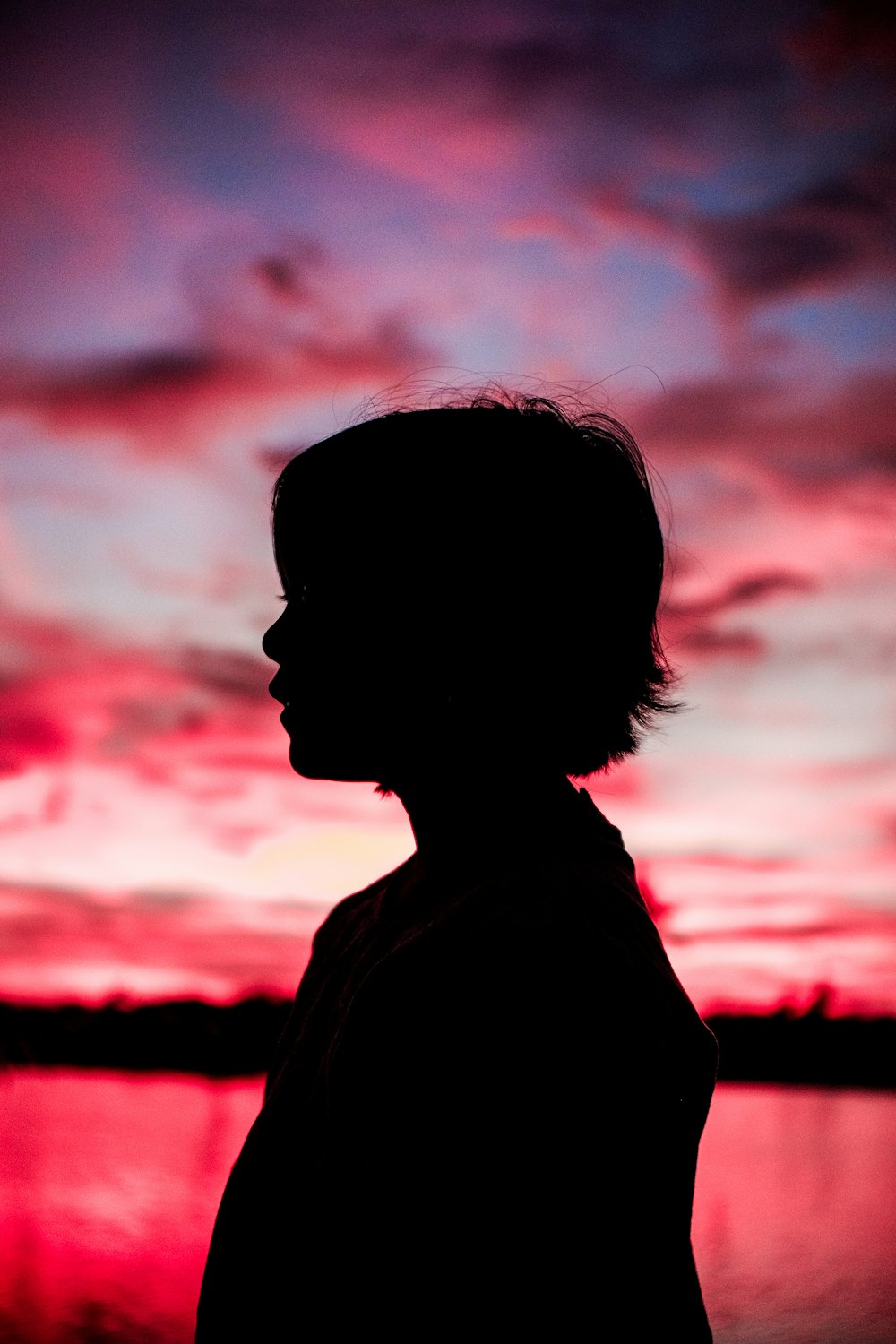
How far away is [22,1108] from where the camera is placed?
2552 inches

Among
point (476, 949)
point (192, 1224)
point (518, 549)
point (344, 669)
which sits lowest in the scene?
point (192, 1224)

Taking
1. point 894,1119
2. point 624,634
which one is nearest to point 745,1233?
point 624,634

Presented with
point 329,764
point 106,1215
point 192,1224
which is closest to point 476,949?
point 329,764

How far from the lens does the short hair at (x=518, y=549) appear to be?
1600 mm

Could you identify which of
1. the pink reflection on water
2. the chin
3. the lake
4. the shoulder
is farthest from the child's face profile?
the lake

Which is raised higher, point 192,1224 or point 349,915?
point 349,915

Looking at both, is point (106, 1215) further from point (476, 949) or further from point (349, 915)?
point (476, 949)

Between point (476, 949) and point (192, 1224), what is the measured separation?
107 feet

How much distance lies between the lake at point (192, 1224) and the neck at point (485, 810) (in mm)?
16403

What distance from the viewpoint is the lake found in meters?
19.0

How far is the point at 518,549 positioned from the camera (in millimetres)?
1616

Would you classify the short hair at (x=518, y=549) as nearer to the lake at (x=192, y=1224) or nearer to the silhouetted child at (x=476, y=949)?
the silhouetted child at (x=476, y=949)

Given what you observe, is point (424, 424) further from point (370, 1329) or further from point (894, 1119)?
point (894, 1119)

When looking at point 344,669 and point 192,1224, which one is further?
point 192,1224
